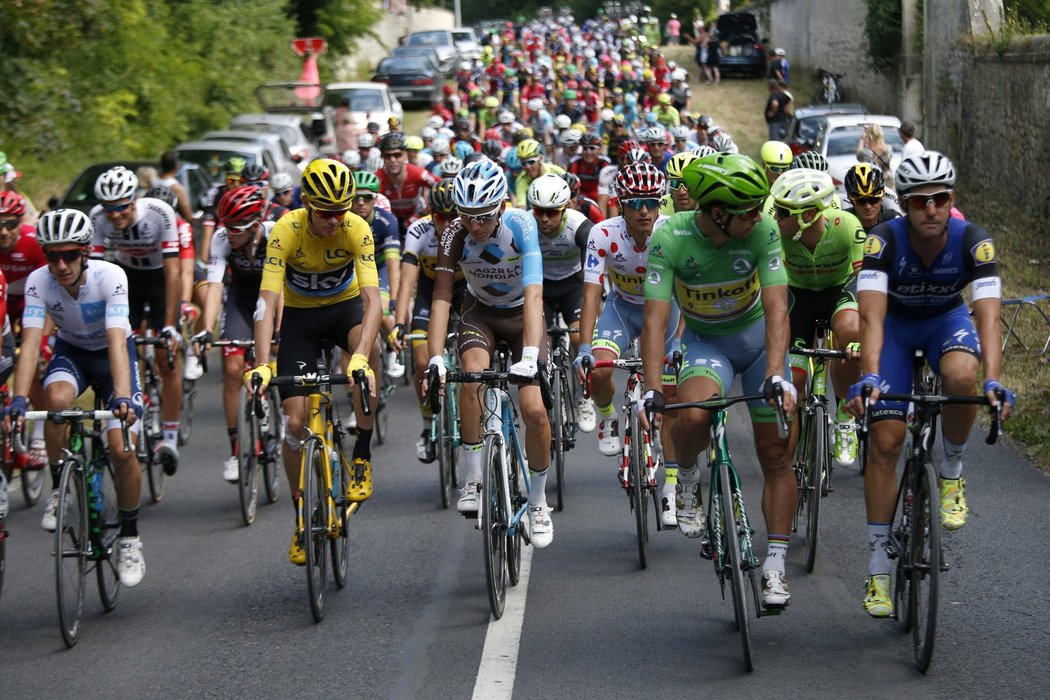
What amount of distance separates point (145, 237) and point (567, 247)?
3.06 metres

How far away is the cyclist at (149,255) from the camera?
10430mm

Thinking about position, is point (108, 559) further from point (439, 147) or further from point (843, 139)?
point (843, 139)

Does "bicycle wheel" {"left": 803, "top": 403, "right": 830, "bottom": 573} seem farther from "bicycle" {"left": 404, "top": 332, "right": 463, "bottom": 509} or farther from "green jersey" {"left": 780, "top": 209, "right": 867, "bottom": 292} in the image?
"bicycle" {"left": 404, "top": 332, "right": 463, "bottom": 509}

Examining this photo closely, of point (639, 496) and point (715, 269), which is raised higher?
point (715, 269)

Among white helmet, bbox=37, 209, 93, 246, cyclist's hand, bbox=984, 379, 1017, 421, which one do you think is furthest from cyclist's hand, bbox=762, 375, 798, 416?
white helmet, bbox=37, 209, 93, 246

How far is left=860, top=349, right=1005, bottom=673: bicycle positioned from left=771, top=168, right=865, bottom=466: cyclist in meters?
1.98

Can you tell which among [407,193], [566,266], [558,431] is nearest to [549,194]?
[566,266]

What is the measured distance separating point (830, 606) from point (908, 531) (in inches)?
36.8

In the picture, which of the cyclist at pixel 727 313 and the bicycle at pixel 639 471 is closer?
the cyclist at pixel 727 313

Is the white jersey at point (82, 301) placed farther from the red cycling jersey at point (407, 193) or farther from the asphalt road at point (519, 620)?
the red cycling jersey at point (407, 193)

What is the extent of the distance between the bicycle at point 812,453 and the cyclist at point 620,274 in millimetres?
820

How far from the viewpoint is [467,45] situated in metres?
67.6

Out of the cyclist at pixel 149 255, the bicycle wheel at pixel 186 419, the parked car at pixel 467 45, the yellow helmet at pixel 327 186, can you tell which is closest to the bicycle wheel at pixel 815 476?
the yellow helmet at pixel 327 186

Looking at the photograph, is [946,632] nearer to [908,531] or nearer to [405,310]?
[908,531]
